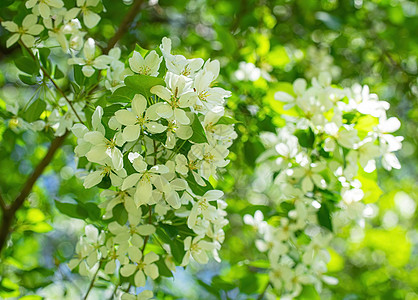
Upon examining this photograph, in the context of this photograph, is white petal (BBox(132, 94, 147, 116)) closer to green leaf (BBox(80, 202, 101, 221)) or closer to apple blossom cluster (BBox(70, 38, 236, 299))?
apple blossom cluster (BBox(70, 38, 236, 299))

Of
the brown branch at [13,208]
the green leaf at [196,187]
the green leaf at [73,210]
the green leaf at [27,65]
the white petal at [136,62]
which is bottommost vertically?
the brown branch at [13,208]

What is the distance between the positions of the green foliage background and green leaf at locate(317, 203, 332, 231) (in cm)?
13

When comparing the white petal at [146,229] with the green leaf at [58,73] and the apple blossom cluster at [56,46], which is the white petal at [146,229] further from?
the green leaf at [58,73]

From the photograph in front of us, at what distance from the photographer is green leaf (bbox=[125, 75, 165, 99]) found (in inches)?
28.3

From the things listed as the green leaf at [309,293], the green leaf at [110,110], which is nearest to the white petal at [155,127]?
the green leaf at [110,110]

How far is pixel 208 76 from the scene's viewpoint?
78 cm

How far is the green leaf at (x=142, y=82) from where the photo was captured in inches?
28.3

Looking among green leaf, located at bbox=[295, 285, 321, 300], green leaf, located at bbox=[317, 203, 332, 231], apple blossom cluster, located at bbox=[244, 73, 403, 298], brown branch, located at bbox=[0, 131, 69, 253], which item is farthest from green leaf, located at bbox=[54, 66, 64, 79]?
green leaf, located at bbox=[295, 285, 321, 300]

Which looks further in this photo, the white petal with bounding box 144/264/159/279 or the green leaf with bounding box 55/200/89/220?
the green leaf with bounding box 55/200/89/220

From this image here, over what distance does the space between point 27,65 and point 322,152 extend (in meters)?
0.72

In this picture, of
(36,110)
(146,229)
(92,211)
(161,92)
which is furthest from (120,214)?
(36,110)

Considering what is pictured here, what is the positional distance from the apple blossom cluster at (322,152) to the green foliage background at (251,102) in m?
0.08

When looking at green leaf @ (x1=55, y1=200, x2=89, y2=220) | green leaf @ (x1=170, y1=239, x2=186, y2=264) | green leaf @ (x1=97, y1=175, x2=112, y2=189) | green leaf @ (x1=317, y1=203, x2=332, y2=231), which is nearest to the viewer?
green leaf @ (x1=97, y1=175, x2=112, y2=189)

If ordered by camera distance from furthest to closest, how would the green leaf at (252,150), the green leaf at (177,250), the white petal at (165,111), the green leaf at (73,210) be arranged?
the green leaf at (252,150) < the green leaf at (73,210) < the green leaf at (177,250) < the white petal at (165,111)
